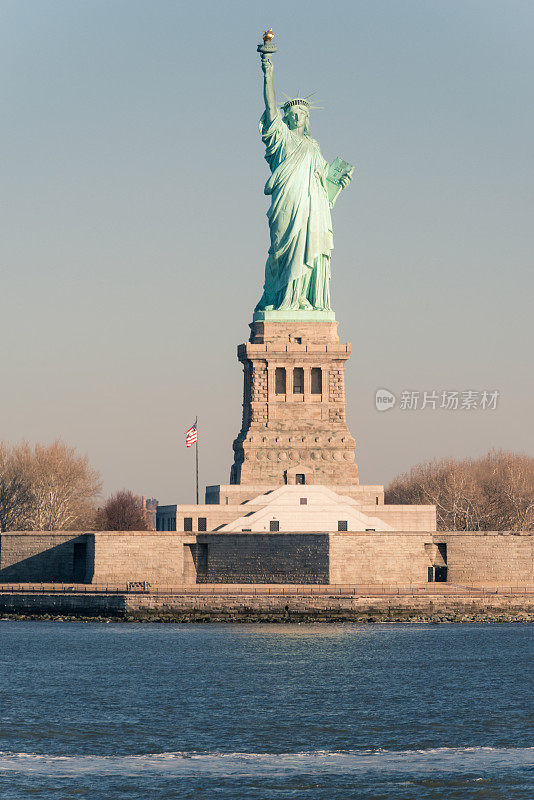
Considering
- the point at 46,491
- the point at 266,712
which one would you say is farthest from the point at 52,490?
the point at 266,712

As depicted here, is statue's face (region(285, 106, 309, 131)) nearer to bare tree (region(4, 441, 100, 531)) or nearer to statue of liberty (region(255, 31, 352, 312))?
statue of liberty (region(255, 31, 352, 312))

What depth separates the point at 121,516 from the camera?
115 metres

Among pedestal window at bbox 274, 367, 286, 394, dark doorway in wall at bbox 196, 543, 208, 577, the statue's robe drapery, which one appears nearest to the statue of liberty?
the statue's robe drapery

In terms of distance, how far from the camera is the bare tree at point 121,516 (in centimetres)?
11188

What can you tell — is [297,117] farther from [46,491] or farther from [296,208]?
[46,491]

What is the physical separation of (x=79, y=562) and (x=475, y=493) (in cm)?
3607

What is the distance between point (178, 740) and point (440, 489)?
224 ft

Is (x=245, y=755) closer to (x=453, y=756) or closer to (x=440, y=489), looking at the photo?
(x=453, y=756)

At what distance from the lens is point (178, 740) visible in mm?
43250

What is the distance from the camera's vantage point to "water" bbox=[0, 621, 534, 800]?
38.2m

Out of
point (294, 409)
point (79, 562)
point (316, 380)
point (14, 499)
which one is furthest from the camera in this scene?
point (14, 499)

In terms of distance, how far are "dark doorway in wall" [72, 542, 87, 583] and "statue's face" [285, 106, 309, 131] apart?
29406mm

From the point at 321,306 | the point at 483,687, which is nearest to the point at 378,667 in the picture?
the point at 483,687

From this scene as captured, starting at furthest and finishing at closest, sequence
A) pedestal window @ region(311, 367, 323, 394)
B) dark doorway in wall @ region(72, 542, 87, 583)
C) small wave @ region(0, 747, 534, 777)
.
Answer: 1. pedestal window @ region(311, 367, 323, 394)
2. dark doorway in wall @ region(72, 542, 87, 583)
3. small wave @ region(0, 747, 534, 777)
